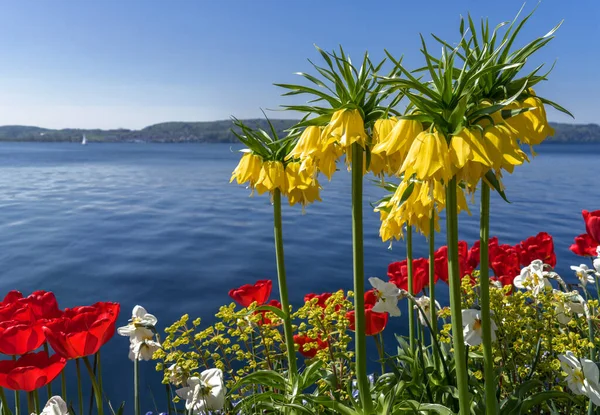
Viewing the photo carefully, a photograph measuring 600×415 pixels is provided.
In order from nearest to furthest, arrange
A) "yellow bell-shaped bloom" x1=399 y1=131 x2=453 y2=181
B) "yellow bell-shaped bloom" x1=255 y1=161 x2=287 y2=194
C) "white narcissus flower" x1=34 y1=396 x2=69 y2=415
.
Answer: "yellow bell-shaped bloom" x1=399 y1=131 x2=453 y2=181 → "white narcissus flower" x1=34 y1=396 x2=69 y2=415 → "yellow bell-shaped bloom" x1=255 y1=161 x2=287 y2=194

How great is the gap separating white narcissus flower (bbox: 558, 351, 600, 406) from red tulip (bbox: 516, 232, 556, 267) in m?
1.27

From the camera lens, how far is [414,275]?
2.40 m

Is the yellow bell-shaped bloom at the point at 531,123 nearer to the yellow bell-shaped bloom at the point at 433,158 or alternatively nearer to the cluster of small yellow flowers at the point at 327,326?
the yellow bell-shaped bloom at the point at 433,158

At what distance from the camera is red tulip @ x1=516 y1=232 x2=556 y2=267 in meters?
2.98

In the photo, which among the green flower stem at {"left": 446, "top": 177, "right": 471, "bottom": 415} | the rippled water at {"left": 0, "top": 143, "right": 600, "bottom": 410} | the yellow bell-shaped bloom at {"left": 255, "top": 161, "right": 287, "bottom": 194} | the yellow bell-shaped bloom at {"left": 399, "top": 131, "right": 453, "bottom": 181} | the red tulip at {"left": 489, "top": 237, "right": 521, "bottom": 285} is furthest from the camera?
the rippled water at {"left": 0, "top": 143, "right": 600, "bottom": 410}

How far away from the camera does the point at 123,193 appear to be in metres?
22.2

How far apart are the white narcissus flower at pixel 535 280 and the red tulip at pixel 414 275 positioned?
1.34 ft

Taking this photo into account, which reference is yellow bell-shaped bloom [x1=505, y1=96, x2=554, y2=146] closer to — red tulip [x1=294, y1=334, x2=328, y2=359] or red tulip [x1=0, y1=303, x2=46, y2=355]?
red tulip [x1=294, y1=334, x2=328, y2=359]

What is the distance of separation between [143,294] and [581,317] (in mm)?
6767

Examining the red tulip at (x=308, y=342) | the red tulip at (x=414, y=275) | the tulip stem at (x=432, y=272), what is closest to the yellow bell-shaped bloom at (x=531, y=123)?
the tulip stem at (x=432, y=272)

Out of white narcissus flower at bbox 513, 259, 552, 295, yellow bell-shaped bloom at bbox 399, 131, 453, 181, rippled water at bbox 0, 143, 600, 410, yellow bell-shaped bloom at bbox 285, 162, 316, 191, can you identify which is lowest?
rippled water at bbox 0, 143, 600, 410

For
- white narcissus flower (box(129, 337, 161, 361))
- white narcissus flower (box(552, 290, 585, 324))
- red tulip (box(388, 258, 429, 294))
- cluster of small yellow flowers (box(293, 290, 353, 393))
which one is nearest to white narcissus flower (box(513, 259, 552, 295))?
white narcissus flower (box(552, 290, 585, 324))

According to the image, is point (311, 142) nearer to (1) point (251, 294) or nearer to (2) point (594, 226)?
(1) point (251, 294)

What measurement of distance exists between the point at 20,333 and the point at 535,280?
78.4 inches
